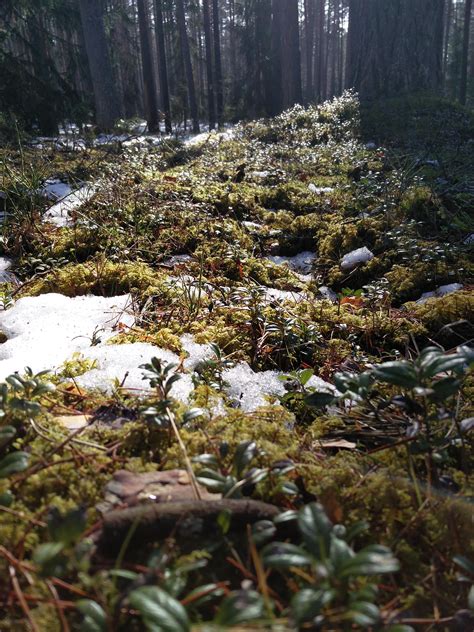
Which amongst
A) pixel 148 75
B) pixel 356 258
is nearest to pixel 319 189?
pixel 356 258

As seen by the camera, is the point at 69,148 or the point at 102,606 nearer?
the point at 102,606

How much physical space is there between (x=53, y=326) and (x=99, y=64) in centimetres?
934

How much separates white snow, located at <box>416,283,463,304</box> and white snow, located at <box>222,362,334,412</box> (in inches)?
46.3

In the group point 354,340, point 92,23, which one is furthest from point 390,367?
point 92,23

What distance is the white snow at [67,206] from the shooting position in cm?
400

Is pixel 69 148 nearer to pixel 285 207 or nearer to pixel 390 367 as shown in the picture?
pixel 285 207

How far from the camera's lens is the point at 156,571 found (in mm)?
876

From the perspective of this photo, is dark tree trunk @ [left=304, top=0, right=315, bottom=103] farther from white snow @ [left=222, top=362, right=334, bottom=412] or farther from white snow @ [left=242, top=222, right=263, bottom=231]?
white snow @ [left=222, top=362, right=334, bottom=412]

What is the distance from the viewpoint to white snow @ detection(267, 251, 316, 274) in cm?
373

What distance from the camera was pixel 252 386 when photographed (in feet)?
6.57

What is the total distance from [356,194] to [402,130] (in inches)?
157

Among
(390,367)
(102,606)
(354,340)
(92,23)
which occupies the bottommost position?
(354,340)

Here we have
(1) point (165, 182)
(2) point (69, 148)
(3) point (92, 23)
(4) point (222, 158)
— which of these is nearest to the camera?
(1) point (165, 182)

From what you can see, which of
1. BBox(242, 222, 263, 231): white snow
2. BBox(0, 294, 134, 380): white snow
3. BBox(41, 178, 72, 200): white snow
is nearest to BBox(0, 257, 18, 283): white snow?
BBox(0, 294, 134, 380): white snow
